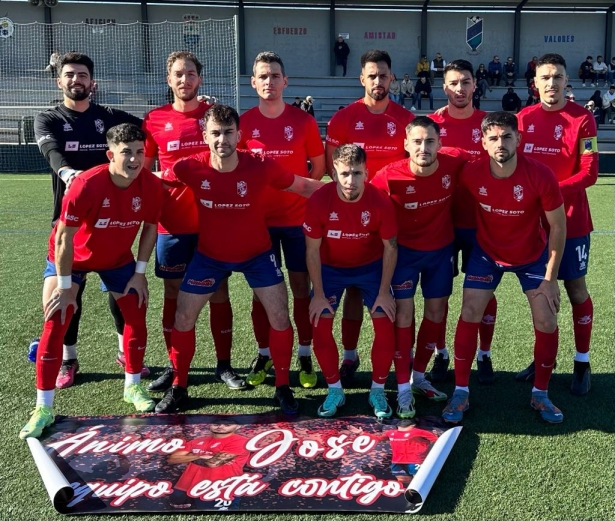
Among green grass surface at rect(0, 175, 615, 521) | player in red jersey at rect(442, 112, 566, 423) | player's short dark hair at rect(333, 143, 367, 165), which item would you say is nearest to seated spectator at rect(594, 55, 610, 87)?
green grass surface at rect(0, 175, 615, 521)

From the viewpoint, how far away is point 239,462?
3057 millimetres

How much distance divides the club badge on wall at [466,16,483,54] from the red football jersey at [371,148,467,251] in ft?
87.1

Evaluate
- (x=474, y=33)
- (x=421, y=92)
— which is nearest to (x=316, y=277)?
(x=421, y=92)

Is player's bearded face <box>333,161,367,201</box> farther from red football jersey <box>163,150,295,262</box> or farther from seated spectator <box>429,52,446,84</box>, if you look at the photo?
seated spectator <box>429,52,446,84</box>

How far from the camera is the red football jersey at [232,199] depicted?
12.0ft

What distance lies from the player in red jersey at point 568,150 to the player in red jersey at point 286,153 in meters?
1.39

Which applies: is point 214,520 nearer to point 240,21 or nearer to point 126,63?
point 126,63

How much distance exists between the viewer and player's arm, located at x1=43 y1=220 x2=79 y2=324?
11.4 ft

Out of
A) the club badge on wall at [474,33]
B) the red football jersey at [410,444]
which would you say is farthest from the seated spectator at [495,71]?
A: the red football jersey at [410,444]

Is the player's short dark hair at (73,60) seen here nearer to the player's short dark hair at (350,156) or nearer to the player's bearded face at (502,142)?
the player's short dark hair at (350,156)

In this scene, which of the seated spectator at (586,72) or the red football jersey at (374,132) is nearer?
the red football jersey at (374,132)

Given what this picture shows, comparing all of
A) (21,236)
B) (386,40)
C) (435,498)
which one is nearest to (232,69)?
(386,40)

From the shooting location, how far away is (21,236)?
9.18m

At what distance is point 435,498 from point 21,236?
8.12 metres
